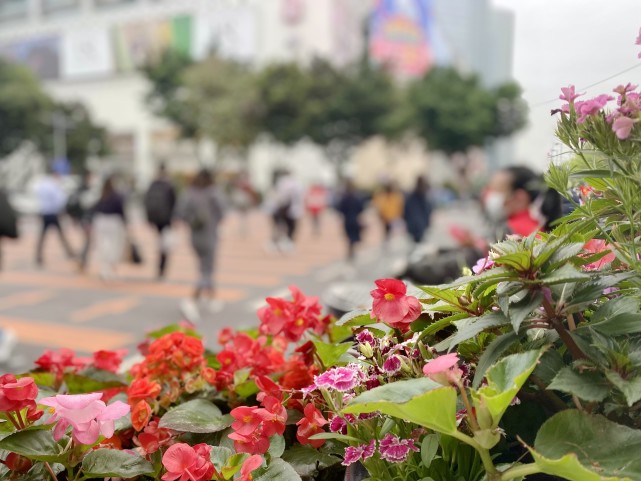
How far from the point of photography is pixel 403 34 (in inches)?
2680

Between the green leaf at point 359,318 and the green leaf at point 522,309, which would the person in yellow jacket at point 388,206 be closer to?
the green leaf at point 359,318

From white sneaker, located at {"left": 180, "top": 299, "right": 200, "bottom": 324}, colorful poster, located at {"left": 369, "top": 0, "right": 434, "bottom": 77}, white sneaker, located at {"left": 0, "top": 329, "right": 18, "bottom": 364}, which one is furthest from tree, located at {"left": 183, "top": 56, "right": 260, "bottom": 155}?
colorful poster, located at {"left": 369, "top": 0, "right": 434, "bottom": 77}

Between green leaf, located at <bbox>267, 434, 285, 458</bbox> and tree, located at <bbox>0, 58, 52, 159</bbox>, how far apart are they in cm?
4026

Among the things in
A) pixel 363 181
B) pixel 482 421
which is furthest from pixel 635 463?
pixel 363 181

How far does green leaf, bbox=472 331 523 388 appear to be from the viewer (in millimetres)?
1023

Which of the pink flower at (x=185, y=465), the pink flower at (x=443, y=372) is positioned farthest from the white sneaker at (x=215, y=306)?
the pink flower at (x=443, y=372)

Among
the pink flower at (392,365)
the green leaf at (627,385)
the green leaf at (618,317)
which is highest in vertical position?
the green leaf at (618,317)

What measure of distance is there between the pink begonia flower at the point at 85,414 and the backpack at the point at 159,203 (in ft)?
28.1

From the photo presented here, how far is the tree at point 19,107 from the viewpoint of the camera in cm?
3856

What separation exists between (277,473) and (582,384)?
1.55ft

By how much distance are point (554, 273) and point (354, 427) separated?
38cm

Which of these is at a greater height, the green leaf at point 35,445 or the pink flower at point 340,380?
the pink flower at point 340,380

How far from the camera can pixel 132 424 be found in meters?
1.37

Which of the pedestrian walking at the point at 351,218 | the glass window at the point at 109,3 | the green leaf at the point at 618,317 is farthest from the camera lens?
the glass window at the point at 109,3
